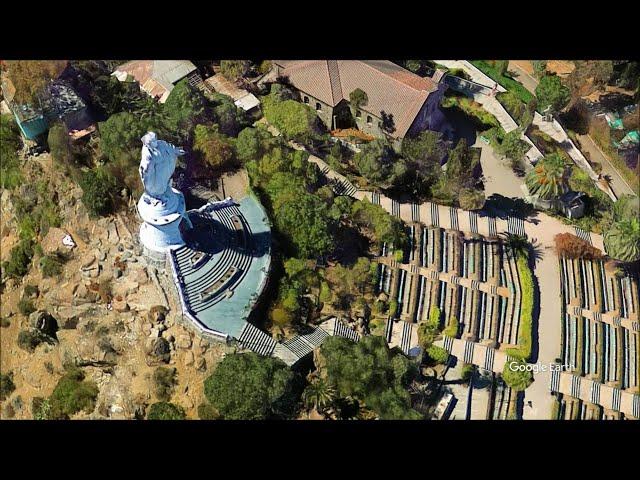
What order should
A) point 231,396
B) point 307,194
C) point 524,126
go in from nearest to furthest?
point 231,396 → point 307,194 → point 524,126

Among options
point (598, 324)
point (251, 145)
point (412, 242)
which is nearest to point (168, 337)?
point (251, 145)

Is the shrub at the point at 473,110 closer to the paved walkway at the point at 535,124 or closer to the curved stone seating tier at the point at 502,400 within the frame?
the paved walkway at the point at 535,124

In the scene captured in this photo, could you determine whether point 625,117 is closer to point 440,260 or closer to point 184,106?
point 440,260

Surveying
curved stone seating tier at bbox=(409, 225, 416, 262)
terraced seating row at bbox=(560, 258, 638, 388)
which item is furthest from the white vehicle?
curved stone seating tier at bbox=(409, 225, 416, 262)

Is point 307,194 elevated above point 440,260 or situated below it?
above

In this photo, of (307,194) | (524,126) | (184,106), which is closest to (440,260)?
(307,194)

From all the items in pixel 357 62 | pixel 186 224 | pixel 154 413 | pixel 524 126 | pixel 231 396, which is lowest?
pixel 154 413

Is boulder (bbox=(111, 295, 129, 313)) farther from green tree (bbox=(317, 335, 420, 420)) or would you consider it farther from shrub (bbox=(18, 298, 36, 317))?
green tree (bbox=(317, 335, 420, 420))
